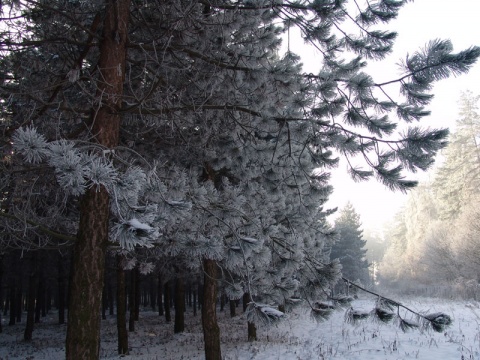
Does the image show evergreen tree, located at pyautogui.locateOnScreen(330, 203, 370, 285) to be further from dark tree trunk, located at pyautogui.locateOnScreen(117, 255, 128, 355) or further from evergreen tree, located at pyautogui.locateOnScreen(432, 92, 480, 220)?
dark tree trunk, located at pyautogui.locateOnScreen(117, 255, 128, 355)

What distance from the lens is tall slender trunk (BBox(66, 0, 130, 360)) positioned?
3289mm

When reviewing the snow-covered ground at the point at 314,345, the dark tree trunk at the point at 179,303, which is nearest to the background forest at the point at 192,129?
the snow-covered ground at the point at 314,345

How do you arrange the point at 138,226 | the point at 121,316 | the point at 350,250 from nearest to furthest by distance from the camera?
the point at 138,226 < the point at 121,316 < the point at 350,250

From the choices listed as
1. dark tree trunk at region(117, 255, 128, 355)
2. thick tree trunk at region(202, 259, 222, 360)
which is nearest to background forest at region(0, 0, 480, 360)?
thick tree trunk at region(202, 259, 222, 360)

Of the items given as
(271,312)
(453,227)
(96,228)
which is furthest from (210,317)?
(453,227)

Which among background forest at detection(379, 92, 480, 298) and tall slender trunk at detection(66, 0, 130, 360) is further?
background forest at detection(379, 92, 480, 298)

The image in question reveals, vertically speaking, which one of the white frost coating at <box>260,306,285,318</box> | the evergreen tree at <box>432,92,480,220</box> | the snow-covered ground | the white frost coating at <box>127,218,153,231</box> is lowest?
the snow-covered ground

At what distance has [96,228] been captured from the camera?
3.54 meters

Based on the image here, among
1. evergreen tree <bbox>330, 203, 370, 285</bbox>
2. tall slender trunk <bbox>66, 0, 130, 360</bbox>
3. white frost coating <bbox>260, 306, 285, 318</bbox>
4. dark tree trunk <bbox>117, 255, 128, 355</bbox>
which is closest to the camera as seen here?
white frost coating <bbox>260, 306, 285, 318</bbox>

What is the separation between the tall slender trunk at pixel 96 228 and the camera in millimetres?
3289

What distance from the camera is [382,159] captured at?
3.64 meters

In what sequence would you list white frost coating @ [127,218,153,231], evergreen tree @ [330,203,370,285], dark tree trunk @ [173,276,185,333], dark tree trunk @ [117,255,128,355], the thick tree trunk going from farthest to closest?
1. evergreen tree @ [330,203,370,285]
2. dark tree trunk @ [173,276,185,333]
3. dark tree trunk @ [117,255,128,355]
4. the thick tree trunk
5. white frost coating @ [127,218,153,231]

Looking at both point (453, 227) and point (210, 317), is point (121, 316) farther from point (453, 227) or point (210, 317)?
point (453, 227)


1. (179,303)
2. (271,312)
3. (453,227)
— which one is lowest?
(179,303)
